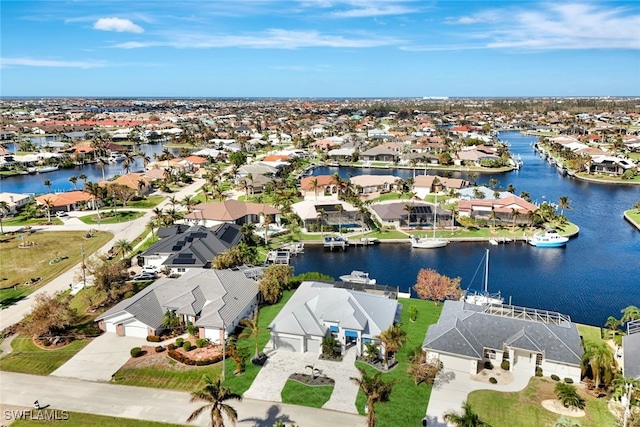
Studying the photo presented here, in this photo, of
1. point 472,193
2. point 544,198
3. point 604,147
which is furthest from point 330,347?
point 604,147

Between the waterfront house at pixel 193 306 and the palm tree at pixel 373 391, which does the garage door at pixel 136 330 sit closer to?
the waterfront house at pixel 193 306

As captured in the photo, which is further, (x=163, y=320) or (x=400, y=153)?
(x=400, y=153)

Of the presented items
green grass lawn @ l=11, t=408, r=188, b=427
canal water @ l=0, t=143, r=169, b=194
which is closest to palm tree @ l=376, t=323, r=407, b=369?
green grass lawn @ l=11, t=408, r=188, b=427

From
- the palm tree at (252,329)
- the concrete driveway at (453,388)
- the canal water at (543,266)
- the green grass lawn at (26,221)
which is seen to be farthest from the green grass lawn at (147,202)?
the concrete driveway at (453,388)

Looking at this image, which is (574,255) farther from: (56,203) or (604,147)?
(604,147)

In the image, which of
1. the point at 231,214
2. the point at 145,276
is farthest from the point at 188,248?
the point at 231,214

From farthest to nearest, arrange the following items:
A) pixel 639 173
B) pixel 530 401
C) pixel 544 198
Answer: pixel 639 173 < pixel 544 198 < pixel 530 401
